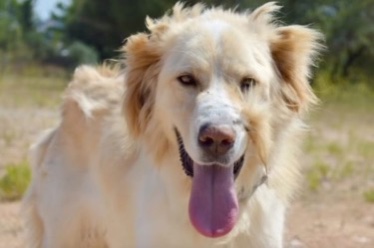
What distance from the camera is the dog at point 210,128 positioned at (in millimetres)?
4359

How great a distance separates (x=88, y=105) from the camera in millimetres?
6082

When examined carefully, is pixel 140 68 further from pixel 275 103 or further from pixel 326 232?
pixel 326 232

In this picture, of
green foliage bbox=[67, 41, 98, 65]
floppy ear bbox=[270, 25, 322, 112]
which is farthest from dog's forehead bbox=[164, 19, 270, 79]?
green foliage bbox=[67, 41, 98, 65]

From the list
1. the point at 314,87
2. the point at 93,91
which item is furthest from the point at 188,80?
the point at 314,87

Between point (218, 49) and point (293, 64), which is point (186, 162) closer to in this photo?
point (218, 49)

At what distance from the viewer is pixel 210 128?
4.13 metres

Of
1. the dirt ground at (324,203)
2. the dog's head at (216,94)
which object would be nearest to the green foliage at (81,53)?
the dirt ground at (324,203)

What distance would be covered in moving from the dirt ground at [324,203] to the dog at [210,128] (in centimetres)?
256

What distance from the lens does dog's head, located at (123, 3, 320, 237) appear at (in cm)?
427

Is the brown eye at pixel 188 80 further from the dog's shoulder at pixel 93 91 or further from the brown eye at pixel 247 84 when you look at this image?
the dog's shoulder at pixel 93 91

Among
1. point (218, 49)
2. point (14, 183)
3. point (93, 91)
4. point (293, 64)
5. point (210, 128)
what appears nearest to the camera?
point (210, 128)

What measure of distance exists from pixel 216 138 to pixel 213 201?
429mm

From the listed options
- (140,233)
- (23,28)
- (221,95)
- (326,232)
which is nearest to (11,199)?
(326,232)

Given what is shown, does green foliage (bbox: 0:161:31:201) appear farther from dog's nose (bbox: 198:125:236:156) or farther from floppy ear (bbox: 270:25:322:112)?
dog's nose (bbox: 198:125:236:156)
